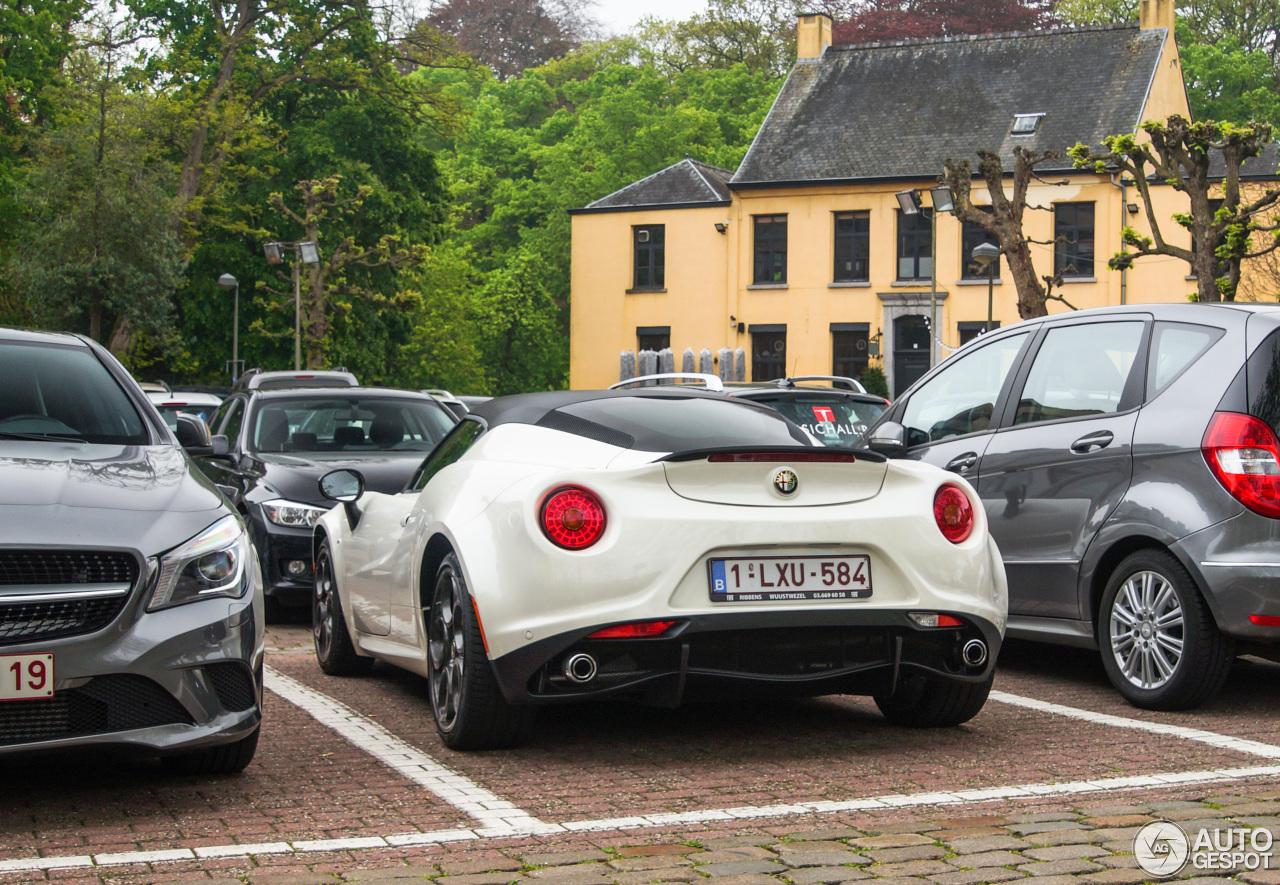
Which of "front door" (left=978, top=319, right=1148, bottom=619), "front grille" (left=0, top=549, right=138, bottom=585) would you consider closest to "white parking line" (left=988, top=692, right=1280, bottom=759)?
"front door" (left=978, top=319, right=1148, bottom=619)

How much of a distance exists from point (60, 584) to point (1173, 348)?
4.79 meters

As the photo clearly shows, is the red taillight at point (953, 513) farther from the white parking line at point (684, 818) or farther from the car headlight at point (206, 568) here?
the car headlight at point (206, 568)

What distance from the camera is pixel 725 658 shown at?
213 inches

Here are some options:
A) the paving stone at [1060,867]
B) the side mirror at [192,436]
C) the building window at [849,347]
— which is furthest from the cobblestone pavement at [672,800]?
the building window at [849,347]

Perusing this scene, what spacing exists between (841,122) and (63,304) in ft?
80.6

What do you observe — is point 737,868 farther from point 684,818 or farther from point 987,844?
point 987,844

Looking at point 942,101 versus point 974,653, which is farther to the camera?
point 942,101

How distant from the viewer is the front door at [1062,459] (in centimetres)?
712

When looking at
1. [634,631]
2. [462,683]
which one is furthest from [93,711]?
[634,631]

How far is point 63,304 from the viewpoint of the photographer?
43281mm

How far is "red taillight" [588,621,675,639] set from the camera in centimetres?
530

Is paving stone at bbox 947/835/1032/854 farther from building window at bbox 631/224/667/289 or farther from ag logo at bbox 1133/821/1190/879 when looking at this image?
building window at bbox 631/224/667/289

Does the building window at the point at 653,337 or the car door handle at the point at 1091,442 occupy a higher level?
the building window at the point at 653,337

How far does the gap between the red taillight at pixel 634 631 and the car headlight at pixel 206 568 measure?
119 cm
